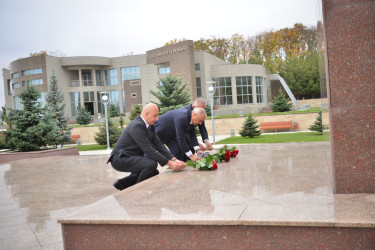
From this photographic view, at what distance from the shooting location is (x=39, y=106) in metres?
16.5

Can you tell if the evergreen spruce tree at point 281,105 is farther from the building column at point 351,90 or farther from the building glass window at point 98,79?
the building glass window at point 98,79

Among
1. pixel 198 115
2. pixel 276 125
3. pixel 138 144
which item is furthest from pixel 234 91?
pixel 138 144

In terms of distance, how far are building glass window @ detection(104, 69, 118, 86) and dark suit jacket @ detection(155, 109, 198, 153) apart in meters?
46.0

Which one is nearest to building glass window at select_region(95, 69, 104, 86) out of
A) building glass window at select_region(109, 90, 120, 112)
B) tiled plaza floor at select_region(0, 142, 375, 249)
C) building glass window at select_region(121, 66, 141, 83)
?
building glass window at select_region(109, 90, 120, 112)

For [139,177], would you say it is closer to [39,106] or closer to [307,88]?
[39,106]

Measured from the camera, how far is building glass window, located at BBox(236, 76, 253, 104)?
3788 centimetres

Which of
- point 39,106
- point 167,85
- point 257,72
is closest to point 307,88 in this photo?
point 257,72

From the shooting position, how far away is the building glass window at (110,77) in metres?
50.6

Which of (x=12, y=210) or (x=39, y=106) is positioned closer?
(x=12, y=210)

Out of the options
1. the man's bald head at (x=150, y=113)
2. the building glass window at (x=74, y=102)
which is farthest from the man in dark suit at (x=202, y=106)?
the building glass window at (x=74, y=102)

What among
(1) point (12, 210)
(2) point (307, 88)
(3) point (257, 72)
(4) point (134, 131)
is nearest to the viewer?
(4) point (134, 131)

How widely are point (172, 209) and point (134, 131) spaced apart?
172cm

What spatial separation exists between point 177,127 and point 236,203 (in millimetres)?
2627

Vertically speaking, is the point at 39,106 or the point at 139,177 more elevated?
the point at 39,106
